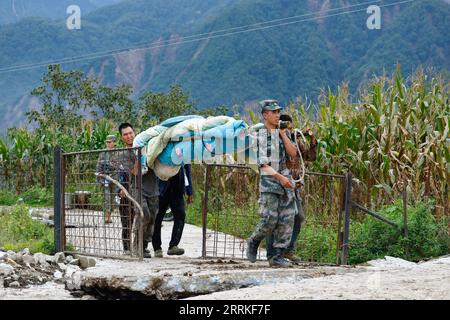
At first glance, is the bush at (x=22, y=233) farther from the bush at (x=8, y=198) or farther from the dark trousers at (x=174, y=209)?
the bush at (x=8, y=198)

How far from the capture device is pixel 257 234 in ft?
30.4

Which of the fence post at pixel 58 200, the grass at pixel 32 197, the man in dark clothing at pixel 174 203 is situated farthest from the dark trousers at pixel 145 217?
the grass at pixel 32 197

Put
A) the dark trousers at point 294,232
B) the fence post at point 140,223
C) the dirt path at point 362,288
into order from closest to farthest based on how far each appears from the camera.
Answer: the dirt path at point 362,288, the dark trousers at point 294,232, the fence post at point 140,223

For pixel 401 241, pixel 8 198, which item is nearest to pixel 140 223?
pixel 401 241

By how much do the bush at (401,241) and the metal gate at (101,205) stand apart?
11.1 ft

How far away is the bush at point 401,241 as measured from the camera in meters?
11.8

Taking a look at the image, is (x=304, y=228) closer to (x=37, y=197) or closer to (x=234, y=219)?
(x=234, y=219)

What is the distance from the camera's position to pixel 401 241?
11812 mm

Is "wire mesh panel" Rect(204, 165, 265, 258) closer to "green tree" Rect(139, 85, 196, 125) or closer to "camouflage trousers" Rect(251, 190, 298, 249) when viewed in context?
"camouflage trousers" Rect(251, 190, 298, 249)

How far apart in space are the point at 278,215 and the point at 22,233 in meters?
5.06

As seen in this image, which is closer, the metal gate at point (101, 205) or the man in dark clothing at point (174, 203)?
the metal gate at point (101, 205)

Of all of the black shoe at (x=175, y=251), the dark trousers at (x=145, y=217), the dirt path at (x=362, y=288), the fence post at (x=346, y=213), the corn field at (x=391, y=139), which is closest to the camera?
the dirt path at (x=362, y=288)

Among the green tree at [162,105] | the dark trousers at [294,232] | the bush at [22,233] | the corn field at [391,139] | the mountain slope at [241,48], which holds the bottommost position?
the bush at [22,233]

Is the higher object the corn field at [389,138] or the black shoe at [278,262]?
the corn field at [389,138]
